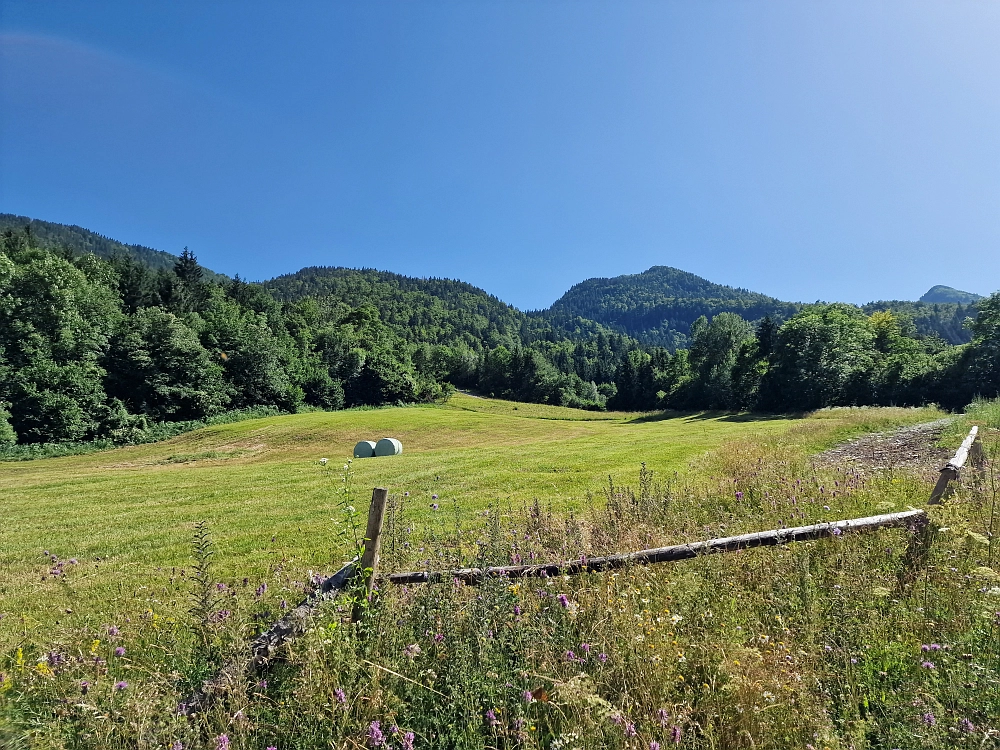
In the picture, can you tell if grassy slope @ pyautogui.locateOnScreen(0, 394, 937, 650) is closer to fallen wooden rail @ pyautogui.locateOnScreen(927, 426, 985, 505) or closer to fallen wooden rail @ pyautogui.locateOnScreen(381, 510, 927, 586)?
fallen wooden rail @ pyautogui.locateOnScreen(381, 510, 927, 586)

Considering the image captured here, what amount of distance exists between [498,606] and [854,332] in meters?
76.3

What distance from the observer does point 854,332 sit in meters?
62.8

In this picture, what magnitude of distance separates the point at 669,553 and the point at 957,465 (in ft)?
14.3

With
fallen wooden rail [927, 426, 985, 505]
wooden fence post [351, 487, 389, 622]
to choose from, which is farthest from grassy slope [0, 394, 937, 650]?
fallen wooden rail [927, 426, 985, 505]

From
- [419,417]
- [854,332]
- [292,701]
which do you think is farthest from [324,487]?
[854,332]

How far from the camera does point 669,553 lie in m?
4.73

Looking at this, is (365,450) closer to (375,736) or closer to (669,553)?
(669,553)

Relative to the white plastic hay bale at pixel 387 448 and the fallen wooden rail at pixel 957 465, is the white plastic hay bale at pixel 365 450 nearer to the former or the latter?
the white plastic hay bale at pixel 387 448

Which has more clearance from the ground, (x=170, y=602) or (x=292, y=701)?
(x=292, y=701)

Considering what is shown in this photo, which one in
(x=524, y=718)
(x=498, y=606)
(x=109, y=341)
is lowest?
(x=524, y=718)

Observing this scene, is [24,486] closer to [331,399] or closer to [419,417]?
[419,417]

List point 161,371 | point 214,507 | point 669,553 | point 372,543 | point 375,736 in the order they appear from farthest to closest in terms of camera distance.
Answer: point 161,371 < point 214,507 < point 669,553 < point 372,543 < point 375,736

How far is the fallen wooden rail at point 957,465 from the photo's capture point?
17.9 feet

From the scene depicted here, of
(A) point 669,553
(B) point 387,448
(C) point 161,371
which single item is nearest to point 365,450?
(B) point 387,448
